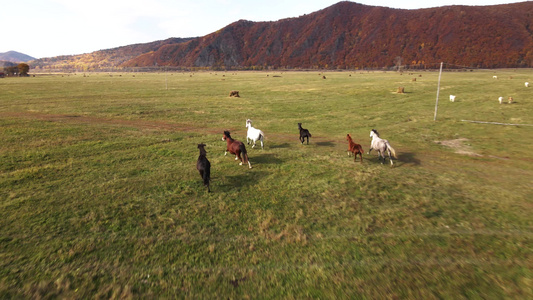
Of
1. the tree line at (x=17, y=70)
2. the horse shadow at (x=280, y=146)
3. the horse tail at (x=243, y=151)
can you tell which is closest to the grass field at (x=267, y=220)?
the horse shadow at (x=280, y=146)

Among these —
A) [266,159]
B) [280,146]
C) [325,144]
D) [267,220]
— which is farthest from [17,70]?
[267,220]

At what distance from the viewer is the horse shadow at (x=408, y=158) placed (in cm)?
1248

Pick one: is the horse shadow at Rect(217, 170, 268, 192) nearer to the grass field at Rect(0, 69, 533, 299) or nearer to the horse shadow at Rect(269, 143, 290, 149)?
the grass field at Rect(0, 69, 533, 299)

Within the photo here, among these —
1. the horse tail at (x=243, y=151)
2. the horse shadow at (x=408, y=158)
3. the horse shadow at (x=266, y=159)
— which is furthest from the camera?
the horse shadow at (x=408, y=158)

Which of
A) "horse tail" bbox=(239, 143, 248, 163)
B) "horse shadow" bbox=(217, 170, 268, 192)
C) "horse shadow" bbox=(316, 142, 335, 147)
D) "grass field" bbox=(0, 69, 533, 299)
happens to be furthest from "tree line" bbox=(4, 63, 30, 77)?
"horse shadow" bbox=(217, 170, 268, 192)

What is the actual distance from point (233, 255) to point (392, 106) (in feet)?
93.8

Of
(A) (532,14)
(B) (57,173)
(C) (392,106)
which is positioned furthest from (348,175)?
(A) (532,14)

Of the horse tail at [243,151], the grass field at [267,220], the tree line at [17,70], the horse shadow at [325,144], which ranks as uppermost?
the tree line at [17,70]

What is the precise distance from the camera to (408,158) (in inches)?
515

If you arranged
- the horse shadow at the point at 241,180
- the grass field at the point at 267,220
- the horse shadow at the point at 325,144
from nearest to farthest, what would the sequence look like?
the grass field at the point at 267,220
the horse shadow at the point at 241,180
the horse shadow at the point at 325,144

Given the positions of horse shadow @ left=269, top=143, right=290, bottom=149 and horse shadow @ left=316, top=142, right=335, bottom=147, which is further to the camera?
horse shadow @ left=316, top=142, right=335, bottom=147

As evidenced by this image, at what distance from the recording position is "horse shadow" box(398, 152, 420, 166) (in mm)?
12484

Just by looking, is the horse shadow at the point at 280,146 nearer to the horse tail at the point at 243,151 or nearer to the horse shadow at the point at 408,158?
the horse tail at the point at 243,151

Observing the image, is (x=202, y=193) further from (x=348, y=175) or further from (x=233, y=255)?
(x=348, y=175)
